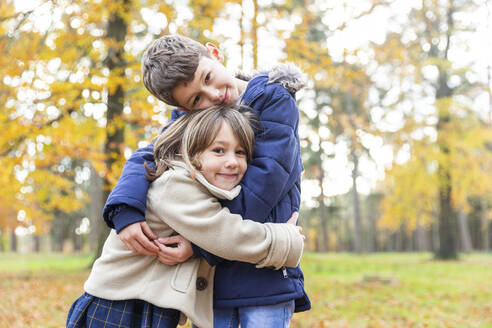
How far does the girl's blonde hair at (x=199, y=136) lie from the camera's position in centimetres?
178

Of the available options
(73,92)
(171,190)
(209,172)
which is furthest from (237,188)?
(73,92)

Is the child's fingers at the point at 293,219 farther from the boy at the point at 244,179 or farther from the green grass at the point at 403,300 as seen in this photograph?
the green grass at the point at 403,300

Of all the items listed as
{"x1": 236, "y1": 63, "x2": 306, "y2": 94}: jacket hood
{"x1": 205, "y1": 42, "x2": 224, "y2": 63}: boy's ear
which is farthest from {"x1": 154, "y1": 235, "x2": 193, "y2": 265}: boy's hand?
{"x1": 205, "y1": 42, "x2": 224, "y2": 63}: boy's ear

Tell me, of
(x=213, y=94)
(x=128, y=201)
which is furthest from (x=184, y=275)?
(x=213, y=94)

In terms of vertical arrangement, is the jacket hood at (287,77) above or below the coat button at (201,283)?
above

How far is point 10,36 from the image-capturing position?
629 centimetres

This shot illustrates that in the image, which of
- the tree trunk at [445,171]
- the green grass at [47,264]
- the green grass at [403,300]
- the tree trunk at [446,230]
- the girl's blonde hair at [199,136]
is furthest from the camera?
the tree trunk at [446,230]

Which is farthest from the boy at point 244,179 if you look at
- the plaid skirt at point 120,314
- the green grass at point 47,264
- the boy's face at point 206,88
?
the green grass at point 47,264

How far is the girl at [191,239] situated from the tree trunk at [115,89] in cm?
476

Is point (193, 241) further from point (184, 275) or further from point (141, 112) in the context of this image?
point (141, 112)

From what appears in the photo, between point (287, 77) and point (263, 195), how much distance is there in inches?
21.3

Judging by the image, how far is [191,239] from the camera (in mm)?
1707

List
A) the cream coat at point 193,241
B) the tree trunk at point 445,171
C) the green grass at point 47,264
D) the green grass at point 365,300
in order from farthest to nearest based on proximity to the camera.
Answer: the tree trunk at point 445,171 < the green grass at point 47,264 < the green grass at point 365,300 < the cream coat at point 193,241

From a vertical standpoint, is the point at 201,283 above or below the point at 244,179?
below
